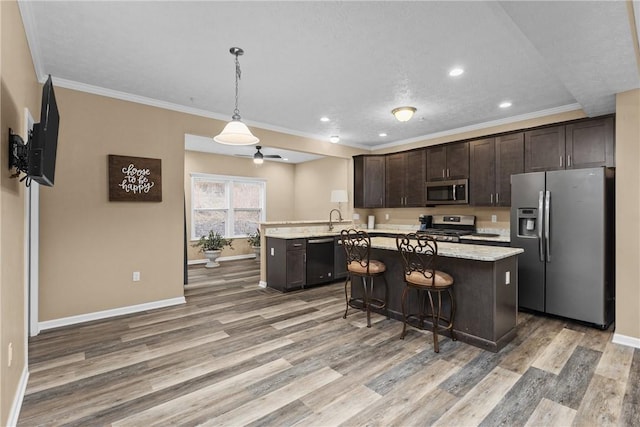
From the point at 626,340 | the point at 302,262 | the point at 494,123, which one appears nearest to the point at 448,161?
the point at 494,123

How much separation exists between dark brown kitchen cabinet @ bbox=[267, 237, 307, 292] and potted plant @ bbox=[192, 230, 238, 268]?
8.16 ft

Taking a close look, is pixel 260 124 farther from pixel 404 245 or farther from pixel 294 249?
pixel 404 245

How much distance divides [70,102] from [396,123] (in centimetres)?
445

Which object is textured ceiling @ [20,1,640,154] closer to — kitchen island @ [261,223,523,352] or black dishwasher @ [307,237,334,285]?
kitchen island @ [261,223,523,352]

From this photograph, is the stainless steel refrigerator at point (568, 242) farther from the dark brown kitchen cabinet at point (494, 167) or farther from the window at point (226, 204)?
the window at point (226, 204)

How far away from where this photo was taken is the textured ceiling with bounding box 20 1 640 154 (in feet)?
7.41

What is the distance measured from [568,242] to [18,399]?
16.9ft

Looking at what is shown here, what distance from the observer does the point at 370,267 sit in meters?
3.67

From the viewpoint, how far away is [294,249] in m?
5.10

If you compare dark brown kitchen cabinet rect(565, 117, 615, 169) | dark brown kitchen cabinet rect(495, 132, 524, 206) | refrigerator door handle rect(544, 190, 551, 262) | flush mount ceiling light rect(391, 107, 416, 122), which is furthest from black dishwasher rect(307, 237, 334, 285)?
dark brown kitchen cabinet rect(565, 117, 615, 169)

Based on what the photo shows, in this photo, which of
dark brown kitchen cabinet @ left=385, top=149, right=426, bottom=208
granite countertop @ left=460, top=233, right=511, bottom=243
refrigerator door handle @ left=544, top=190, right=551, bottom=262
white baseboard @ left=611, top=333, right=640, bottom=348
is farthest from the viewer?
dark brown kitchen cabinet @ left=385, top=149, right=426, bottom=208

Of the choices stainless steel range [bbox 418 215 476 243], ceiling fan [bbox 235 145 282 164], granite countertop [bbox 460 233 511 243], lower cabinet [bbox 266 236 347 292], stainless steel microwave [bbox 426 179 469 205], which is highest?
ceiling fan [bbox 235 145 282 164]

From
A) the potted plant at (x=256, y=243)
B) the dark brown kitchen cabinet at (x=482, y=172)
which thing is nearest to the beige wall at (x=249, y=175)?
the potted plant at (x=256, y=243)

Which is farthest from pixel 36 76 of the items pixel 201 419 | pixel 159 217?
pixel 201 419
